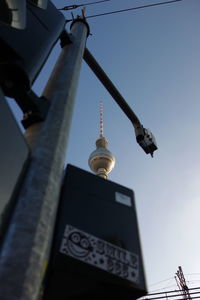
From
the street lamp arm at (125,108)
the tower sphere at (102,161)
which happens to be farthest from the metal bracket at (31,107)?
the tower sphere at (102,161)

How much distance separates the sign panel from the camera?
47.1 inches

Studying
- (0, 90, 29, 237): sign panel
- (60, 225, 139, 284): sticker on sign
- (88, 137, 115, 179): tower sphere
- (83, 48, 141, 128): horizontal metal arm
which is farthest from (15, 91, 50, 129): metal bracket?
(88, 137, 115, 179): tower sphere

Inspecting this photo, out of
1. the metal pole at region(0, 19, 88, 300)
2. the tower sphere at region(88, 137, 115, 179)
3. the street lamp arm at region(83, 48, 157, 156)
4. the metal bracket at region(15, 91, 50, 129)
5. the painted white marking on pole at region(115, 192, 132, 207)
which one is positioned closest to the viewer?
the metal pole at region(0, 19, 88, 300)

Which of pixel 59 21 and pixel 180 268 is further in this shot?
pixel 180 268

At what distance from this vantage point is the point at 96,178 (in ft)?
6.13

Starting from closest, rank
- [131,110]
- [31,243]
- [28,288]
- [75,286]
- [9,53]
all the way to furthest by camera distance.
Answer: [28,288] < [31,243] < [75,286] < [9,53] < [131,110]

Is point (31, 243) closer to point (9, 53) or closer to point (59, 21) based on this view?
point (9, 53)

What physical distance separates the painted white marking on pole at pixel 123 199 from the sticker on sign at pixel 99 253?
0.38 metres

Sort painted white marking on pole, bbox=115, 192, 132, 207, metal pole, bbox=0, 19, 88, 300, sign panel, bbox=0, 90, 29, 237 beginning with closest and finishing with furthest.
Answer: metal pole, bbox=0, 19, 88, 300
sign panel, bbox=0, 90, 29, 237
painted white marking on pole, bbox=115, 192, 132, 207

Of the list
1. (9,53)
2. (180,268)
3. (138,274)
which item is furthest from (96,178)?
(180,268)

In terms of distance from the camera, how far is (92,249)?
1.37 m

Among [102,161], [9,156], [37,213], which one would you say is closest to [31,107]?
[9,156]

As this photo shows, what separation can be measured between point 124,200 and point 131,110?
2.57 metres

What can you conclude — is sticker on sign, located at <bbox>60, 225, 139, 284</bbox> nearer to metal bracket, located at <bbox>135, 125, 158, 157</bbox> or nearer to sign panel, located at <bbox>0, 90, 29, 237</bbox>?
sign panel, located at <bbox>0, 90, 29, 237</bbox>
